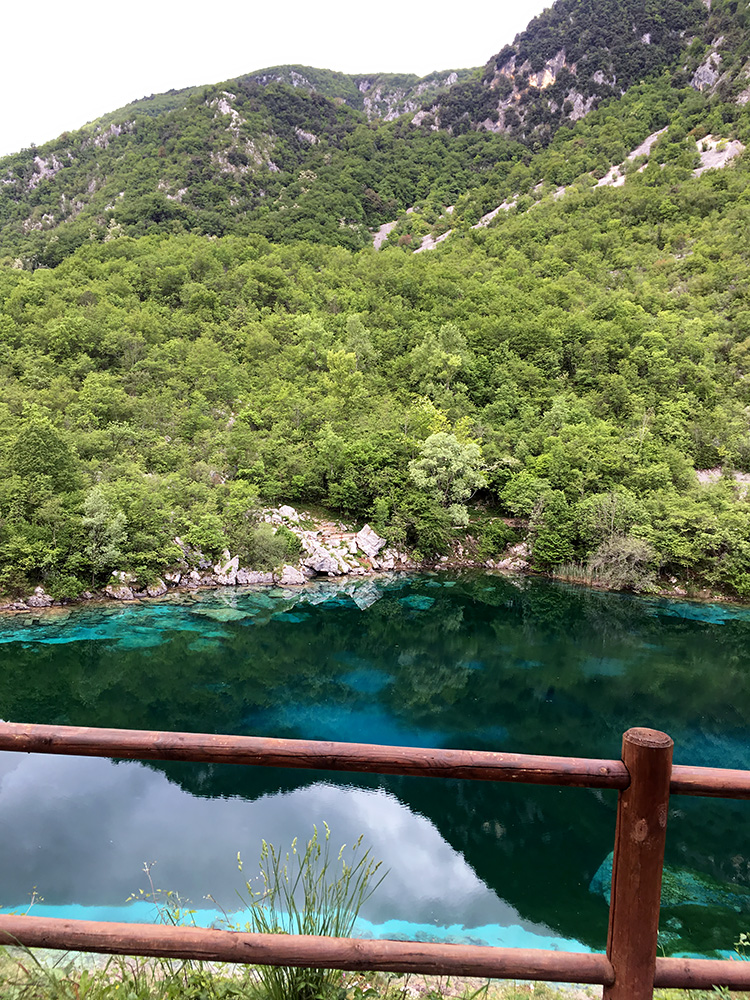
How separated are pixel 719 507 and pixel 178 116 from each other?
104653 mm

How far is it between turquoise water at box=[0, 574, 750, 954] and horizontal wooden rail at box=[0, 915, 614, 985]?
11.3ft

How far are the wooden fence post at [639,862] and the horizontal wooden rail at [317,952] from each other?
0.31 ft

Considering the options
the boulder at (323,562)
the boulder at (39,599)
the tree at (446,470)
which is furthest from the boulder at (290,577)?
the boulder at (39,599)

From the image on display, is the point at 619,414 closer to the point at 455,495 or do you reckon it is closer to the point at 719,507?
the point at 719,507

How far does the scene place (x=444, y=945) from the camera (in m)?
2.06

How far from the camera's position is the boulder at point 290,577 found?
25578 millimetres

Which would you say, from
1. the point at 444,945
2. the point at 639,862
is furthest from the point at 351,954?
the point at 639,862

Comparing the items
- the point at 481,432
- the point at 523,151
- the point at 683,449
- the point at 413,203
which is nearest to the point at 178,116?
the point at 413,203

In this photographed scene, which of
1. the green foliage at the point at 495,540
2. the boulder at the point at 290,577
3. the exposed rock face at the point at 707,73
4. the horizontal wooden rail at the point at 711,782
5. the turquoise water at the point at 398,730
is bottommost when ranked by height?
the turquoise water at the point at 398,730

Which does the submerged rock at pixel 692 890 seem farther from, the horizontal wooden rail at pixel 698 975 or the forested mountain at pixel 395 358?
the forested mountain at pixel 395 358

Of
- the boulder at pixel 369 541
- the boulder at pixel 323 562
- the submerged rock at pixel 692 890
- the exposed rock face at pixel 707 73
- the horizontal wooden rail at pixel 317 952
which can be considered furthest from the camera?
the exposed rock face at pixel 707 73

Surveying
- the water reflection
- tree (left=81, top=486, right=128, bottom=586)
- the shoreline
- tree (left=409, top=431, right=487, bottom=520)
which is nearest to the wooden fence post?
the water reflection

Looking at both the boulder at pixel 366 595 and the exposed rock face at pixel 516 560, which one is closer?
the boulder at pixel 366 595

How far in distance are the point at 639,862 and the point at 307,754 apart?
1.13m
